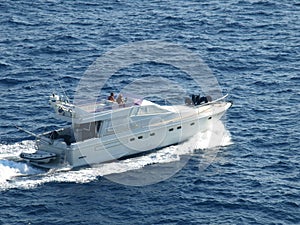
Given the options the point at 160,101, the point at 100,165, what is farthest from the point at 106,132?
the point at 160,101

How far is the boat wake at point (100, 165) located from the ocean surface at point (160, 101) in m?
0.11

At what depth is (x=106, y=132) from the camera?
7400cm

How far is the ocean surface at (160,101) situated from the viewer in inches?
2579

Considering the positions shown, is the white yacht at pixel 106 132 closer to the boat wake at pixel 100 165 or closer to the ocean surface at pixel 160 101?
the boat wake at pixel 100 165

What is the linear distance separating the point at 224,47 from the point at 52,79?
72.5 feet

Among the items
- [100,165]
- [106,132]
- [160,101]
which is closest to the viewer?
[100,165]

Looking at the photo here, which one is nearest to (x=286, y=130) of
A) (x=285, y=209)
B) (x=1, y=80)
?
(x=285, y=209)

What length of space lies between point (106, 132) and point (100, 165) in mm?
3055

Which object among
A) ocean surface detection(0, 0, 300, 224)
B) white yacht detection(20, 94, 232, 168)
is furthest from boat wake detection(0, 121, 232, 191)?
white yacht detection(20, 94, 232, 168)

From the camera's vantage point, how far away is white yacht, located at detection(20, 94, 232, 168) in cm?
7262

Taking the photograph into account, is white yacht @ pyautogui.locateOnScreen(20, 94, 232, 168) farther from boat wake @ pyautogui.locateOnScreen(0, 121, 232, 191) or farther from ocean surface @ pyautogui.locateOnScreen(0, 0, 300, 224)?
ocean surface @ pyautogui.locateOnScreen(0, 0, 300, 224)

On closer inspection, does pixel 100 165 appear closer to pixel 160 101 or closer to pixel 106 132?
pixel 106 132

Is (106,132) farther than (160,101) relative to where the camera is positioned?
No

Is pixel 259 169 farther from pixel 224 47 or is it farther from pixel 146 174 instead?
pixel 224 47
